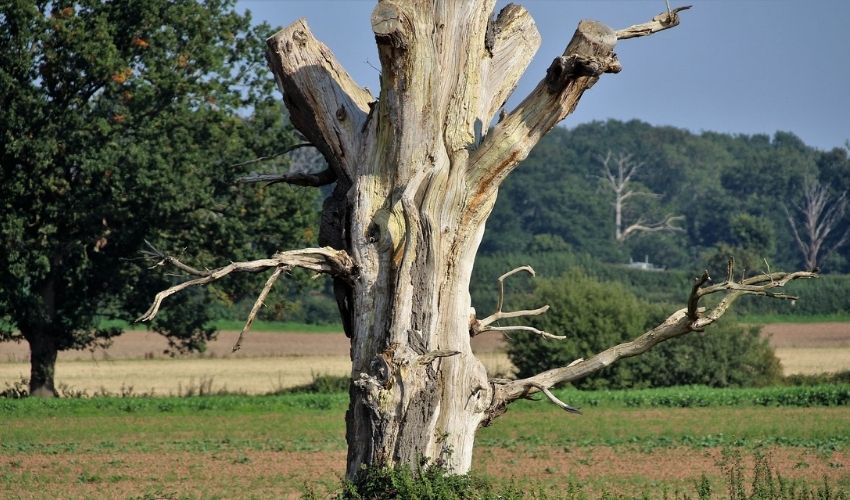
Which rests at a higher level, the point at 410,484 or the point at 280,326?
the point at 280,326

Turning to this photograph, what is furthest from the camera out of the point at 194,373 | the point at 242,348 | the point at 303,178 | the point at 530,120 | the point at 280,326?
the point at 280,326

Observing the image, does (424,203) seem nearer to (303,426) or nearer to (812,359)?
(303,426)

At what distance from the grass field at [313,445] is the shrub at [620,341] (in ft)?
7.94

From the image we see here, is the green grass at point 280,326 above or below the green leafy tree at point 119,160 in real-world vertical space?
below

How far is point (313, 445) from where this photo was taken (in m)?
24.0

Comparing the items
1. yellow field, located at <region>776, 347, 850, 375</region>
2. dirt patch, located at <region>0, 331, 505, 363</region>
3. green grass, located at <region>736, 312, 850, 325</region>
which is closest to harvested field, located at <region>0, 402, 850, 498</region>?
yellow field, located at <region>776, 347, 850, 375</region>

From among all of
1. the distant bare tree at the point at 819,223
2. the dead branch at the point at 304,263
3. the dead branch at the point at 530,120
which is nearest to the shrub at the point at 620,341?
the dead branch at the point at 530,120

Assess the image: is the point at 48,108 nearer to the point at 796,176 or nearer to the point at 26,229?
the point at 26,229

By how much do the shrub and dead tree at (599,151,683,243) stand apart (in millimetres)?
75646

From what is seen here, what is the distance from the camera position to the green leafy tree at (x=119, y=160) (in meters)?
29.3

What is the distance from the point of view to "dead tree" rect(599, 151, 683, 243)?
115625 mm

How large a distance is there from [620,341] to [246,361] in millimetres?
18134

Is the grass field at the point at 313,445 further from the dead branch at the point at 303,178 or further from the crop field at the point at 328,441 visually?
the dead branch at the point at 303,178

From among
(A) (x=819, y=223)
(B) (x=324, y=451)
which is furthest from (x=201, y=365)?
(A) (x=819, y=223)
